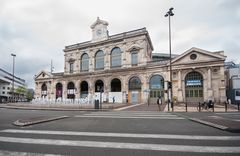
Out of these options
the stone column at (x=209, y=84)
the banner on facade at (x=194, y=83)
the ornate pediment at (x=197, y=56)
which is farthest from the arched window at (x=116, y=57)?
the stone column at (x=209, y=84)

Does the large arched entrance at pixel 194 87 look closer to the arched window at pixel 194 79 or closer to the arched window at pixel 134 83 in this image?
the arched window at pixel 194 79

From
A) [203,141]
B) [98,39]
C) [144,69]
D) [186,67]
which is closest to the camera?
[203,141]

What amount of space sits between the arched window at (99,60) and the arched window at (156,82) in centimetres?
1421

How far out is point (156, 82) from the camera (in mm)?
36406

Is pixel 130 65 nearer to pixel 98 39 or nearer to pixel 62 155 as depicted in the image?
pixel 98 39

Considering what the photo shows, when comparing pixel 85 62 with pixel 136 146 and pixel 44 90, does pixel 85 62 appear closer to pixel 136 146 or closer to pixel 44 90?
pixel 44 90

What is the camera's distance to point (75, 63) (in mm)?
48469

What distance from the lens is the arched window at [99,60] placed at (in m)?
44.3

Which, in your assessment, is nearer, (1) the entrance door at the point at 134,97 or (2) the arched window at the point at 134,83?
(1) the entrance door at the point at 134,97

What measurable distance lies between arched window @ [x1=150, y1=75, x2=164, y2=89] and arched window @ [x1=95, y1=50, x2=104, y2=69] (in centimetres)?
1421

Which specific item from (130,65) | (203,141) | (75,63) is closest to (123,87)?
(130,65)

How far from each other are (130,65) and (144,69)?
12.8 ft

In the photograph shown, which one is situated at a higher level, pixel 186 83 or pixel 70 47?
pixel 70 47

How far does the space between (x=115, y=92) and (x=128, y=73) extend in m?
5.38
